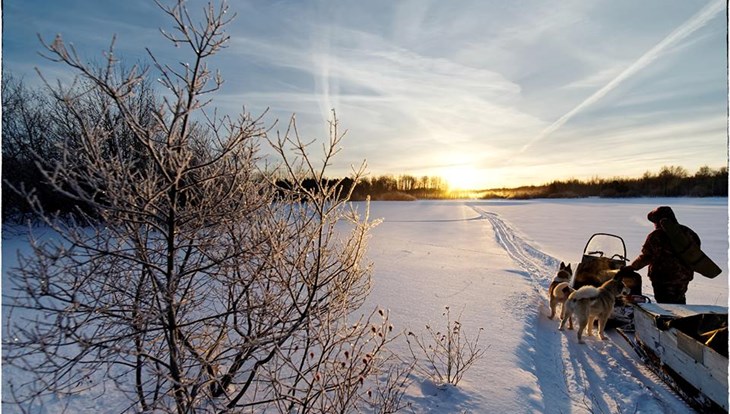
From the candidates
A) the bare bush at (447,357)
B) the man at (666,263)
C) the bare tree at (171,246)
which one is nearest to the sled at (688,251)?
the man at (666,263)

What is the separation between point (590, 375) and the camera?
4258 mm

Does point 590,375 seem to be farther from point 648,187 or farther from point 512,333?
point 648,187

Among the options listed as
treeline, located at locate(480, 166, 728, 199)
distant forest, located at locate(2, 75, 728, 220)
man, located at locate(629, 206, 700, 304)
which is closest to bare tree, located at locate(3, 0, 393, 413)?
distant forest, located at locate(2, 75, 728, 220)

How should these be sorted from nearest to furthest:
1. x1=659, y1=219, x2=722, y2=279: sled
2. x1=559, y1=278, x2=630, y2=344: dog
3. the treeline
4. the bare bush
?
the bare bush → x1=659, y1=219, x2=722, y2=279: sled → x1=559, y1=278, x2=630, y2=344: dog → the treeline

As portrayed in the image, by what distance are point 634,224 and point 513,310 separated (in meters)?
18.9

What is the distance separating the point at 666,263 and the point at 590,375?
2.19m

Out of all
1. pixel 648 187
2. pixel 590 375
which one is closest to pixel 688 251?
pixel 590 375

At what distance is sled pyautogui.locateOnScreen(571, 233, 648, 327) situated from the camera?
5512mm

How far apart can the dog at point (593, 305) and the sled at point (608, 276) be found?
317 millimetres

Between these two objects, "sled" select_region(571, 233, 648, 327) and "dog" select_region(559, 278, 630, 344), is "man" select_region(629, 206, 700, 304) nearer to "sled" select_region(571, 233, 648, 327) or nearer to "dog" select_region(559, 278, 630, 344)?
"sled" select_region(571, 233, 648, 327)

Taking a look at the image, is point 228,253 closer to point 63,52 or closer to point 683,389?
point 63,52

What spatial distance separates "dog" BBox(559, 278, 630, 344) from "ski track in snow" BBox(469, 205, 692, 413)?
0.22 m

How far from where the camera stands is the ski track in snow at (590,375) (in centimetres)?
369

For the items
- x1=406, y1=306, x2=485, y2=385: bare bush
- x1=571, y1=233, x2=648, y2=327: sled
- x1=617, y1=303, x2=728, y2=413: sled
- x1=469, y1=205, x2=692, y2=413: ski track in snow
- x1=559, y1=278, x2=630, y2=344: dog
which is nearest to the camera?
x1=617, y1=303, x2=728, y2=413: sled
